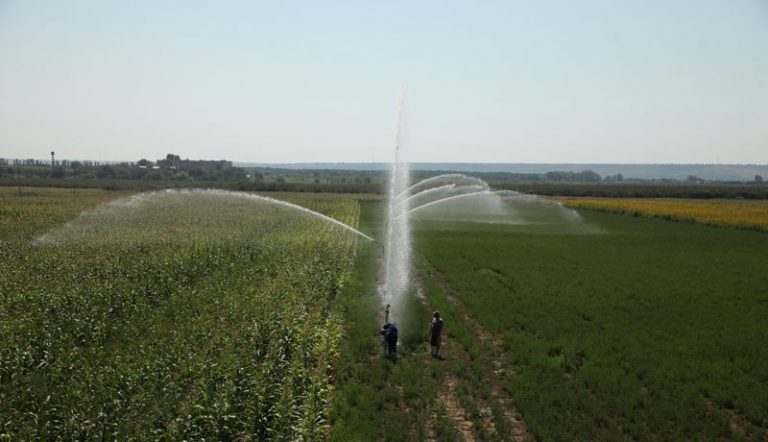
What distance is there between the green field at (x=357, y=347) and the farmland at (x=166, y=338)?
0.07 m

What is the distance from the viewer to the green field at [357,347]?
39.3ft

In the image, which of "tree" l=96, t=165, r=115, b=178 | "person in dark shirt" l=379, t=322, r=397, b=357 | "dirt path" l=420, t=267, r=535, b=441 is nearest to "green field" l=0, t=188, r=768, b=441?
"dirt path" l=420, t=267, r=535, b=441

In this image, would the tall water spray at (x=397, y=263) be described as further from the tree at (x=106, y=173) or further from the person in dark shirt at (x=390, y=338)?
the tree at (x=106, y=173)

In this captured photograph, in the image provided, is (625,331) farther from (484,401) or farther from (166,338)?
(166,338)

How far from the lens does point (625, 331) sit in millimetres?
19469

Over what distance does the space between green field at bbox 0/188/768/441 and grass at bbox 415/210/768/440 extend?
0.08 meters

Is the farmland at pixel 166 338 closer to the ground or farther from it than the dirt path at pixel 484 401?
farther from it

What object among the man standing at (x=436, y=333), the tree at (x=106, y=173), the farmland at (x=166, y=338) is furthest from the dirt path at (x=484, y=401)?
the tree at (x=106, y=173)

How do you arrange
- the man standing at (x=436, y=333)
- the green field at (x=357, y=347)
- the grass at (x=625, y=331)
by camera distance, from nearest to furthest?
the green field at (x=357, y=347), the grass at (x=625, y=331), the man standing at (x=436, y=333)

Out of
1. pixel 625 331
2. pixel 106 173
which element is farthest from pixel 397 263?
pixel 106 173

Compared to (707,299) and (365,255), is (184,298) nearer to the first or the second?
(365,255)

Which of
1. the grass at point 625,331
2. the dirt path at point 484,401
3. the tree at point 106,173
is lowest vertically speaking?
the dirt path at point 484,401

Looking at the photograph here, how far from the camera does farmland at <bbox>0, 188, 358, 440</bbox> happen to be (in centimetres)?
1144

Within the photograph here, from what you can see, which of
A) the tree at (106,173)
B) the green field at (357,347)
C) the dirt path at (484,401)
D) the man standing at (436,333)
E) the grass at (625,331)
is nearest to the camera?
the green field at (357,347)
